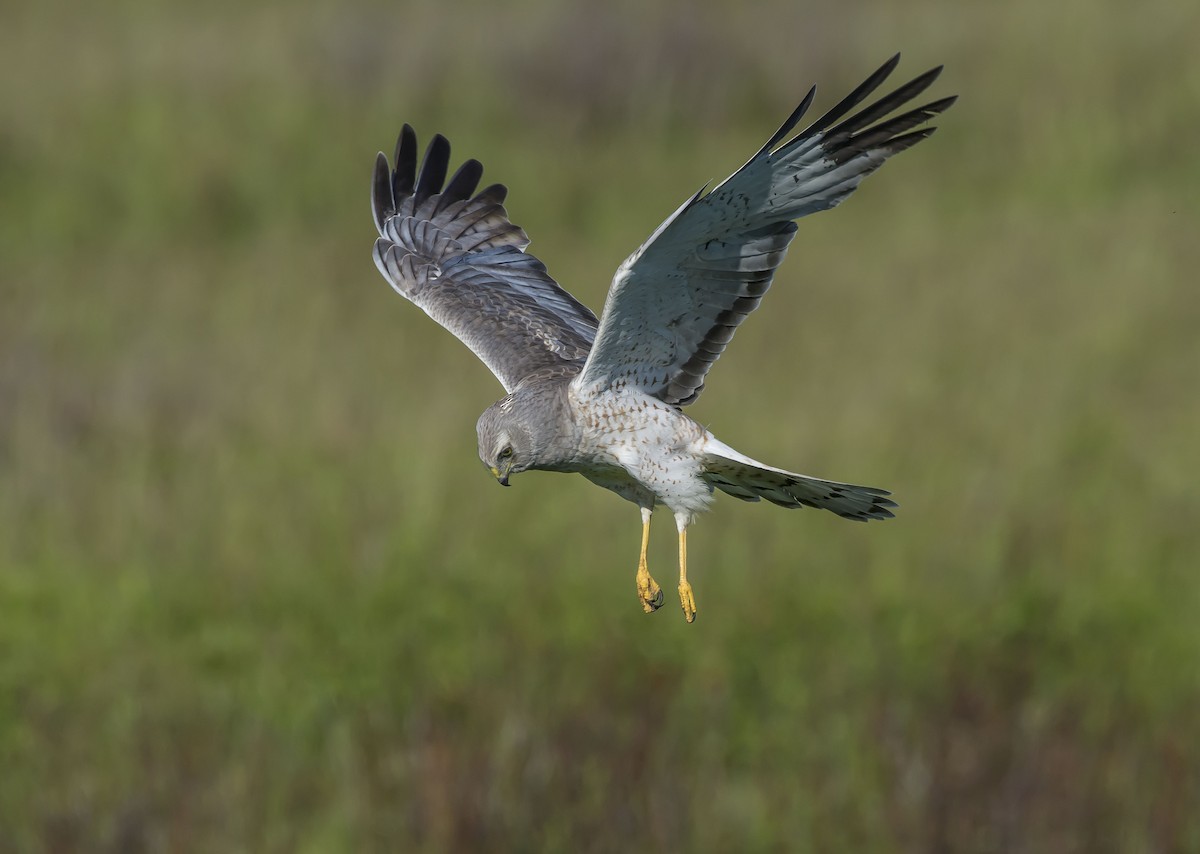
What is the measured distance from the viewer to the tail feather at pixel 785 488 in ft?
14.1

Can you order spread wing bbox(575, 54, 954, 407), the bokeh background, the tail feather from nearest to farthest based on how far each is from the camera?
spread wing bbox(575, 54, 954, 407)
the tail feather
the bokeh background

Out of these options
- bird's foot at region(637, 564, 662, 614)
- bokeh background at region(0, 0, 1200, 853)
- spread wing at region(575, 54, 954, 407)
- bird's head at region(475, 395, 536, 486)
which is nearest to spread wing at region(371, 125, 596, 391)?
spread wing at region(575, 54, 954, 407)

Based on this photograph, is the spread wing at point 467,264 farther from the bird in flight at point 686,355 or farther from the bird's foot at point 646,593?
the bird's foot at point 646,593

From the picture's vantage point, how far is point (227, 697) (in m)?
8.84

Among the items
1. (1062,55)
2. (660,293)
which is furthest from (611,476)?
(1062,55)

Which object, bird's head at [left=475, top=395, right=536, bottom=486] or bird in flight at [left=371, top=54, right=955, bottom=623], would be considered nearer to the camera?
bird in flight at [left=371, top=54, right=955, bottom=623]

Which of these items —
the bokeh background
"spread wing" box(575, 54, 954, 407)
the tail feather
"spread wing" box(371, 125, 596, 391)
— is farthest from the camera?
the bokeh background

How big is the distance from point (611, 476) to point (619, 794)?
167 inches

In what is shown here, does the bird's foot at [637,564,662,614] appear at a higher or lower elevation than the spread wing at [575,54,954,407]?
lower

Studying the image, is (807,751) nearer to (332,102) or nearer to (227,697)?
(227,697)

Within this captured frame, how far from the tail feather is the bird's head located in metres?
0.45

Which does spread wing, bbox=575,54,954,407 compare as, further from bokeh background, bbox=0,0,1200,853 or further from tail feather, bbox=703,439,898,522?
bokeh background, bbox=0,0,1200,853

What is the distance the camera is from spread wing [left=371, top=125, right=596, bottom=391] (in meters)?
5.42

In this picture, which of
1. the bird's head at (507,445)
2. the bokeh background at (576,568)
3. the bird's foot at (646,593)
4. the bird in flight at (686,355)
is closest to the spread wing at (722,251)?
the bird in flight at (686,355)
